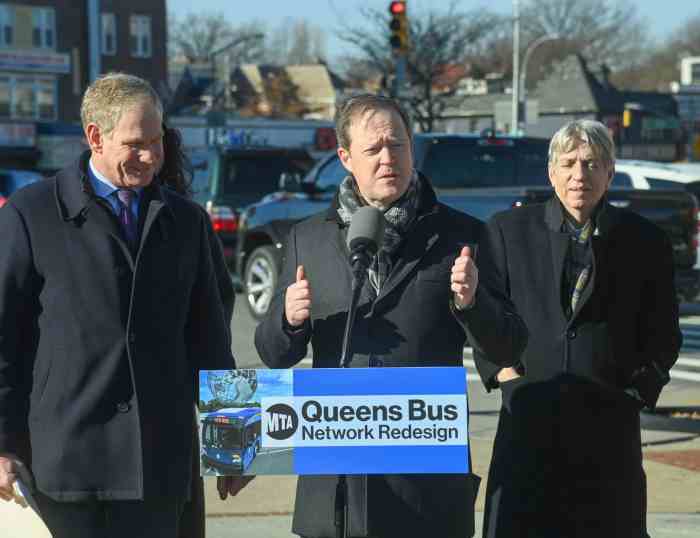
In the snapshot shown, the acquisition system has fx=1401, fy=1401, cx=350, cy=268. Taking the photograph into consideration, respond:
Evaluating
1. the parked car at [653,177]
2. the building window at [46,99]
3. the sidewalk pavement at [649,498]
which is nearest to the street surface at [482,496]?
the sidewalk pavement at [649,498]

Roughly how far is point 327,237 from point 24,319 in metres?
0.85

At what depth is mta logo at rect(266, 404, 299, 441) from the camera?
342 centimetres

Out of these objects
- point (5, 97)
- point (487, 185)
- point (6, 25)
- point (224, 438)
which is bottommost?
point (5, 97)

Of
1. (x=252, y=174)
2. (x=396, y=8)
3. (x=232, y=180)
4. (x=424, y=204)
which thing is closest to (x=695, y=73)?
(x=396, y=8)

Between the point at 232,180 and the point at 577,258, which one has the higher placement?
the point at 577,258

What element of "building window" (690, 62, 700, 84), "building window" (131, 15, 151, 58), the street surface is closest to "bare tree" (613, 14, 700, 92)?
"building window" (690, 62, 700, 84)

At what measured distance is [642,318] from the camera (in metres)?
4.42

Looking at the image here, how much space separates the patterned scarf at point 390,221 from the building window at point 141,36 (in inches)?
2630

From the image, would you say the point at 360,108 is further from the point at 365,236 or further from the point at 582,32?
the point at 582,32

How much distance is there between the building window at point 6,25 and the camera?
6294 centimetres

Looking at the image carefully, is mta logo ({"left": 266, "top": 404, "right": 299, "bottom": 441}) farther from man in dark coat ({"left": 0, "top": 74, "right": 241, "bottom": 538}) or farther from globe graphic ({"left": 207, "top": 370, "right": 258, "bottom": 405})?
man in dark coat ({"left": 0, "top": 74, "right": 241, "bottom": 538})

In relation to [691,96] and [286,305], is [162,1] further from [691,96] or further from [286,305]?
[286,305]

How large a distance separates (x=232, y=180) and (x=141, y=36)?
54.1 metres

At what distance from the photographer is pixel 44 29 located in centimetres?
6391
